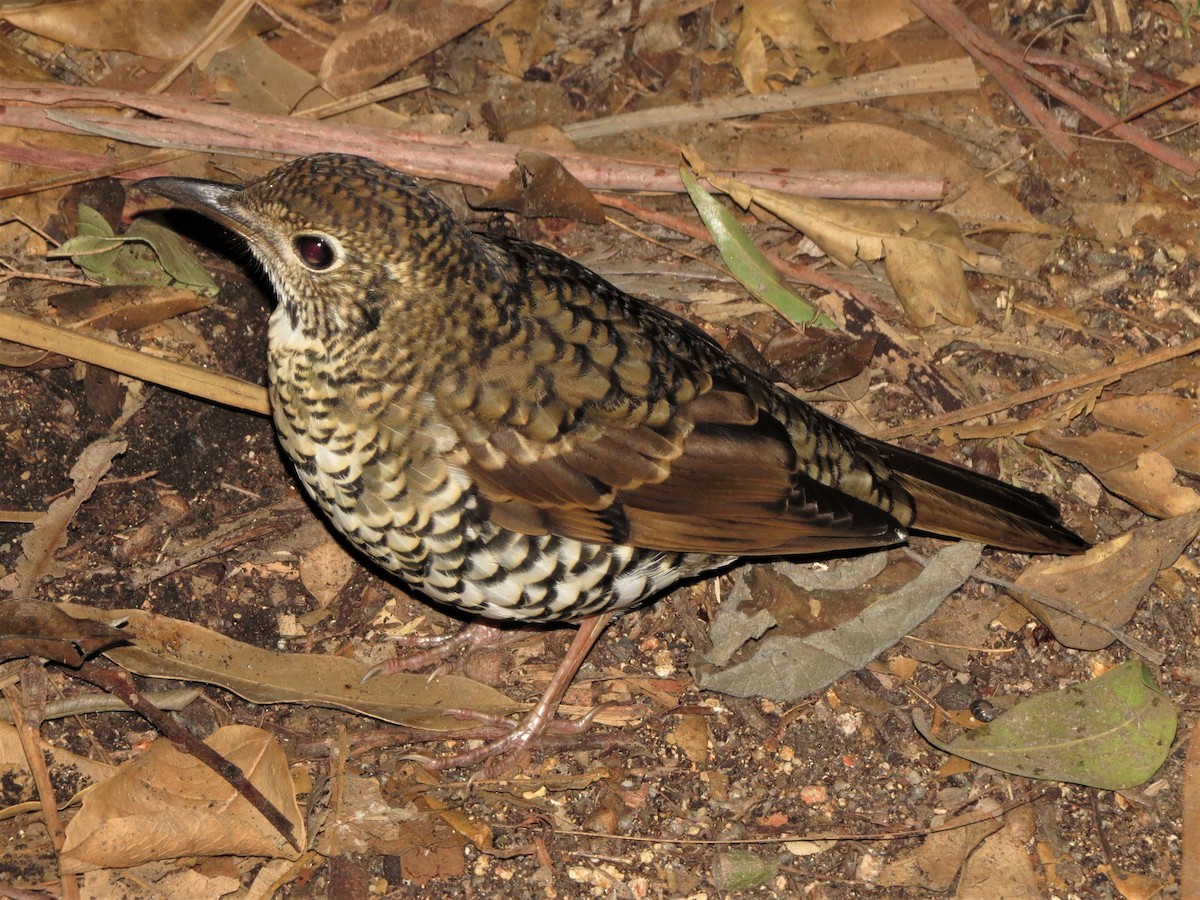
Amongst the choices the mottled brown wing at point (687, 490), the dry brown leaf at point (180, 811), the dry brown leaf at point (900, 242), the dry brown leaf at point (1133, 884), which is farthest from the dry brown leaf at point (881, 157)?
the dry brown leaf at point (180, 811)

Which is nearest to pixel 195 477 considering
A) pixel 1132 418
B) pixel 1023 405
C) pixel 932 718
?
pixel 932 718

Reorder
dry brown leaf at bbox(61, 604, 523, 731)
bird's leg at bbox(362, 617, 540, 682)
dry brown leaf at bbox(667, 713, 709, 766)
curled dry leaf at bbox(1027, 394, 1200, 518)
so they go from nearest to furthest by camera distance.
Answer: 1. dry brown leaf at bbox(61, 604, 523, 731)
2. dry brown leaf at bbox(667, 713, 709, 766)
3. bird's leg at bbox(362, 617, 540, 682)
4. curled dry leaf at bbox(1027, 394, 1200, 518)

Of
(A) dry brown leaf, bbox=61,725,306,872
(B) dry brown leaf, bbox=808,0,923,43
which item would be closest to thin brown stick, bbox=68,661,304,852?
(A) dry brown leaf, bbox=61,725,306,872

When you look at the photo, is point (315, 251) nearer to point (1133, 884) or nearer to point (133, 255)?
point (133, 255)

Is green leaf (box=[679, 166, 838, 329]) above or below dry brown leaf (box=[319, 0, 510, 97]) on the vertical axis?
below

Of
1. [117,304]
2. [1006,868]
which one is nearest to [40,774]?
[117,304]

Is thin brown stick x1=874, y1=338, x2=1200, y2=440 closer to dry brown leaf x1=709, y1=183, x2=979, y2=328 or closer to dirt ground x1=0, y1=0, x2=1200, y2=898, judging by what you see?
dirt ground x1=0, y1=0, x2=1200, y2=898

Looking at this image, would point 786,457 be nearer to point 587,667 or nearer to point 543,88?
point 587,667
